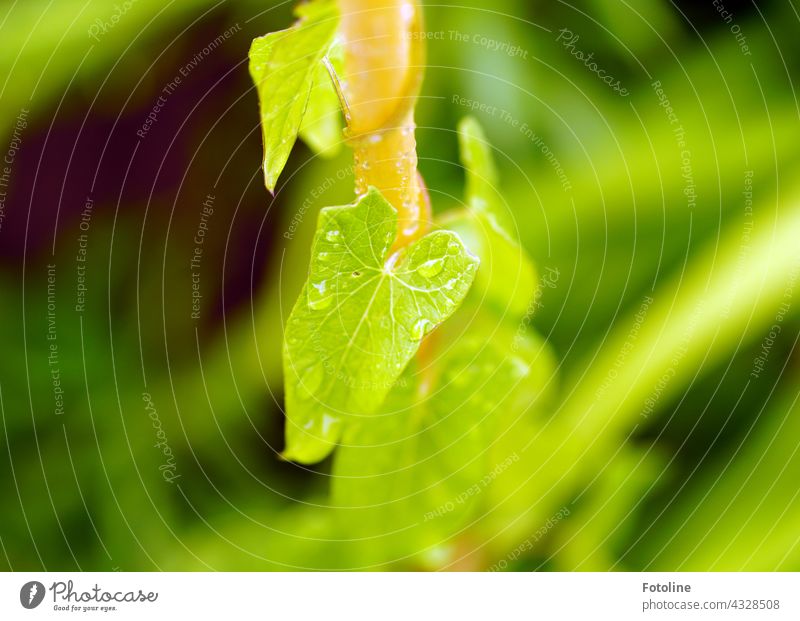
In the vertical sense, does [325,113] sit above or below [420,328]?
above

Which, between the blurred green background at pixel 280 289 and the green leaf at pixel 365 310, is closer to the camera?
the green leaf at pixel 365 310

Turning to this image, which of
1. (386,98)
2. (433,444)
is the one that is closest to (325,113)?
(386,98)

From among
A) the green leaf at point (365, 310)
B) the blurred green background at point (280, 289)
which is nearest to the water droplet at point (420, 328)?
the green leaf at point (365, 310)

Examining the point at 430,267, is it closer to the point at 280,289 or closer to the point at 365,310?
the point at 365,310

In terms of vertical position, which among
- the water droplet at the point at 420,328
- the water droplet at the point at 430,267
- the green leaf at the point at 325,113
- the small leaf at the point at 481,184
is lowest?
the water droplet at the point at 420,328

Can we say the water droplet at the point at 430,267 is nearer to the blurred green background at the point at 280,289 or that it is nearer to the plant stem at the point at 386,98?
the plant stem at the point at 386,98

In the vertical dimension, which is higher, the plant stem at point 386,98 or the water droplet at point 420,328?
the plant stem at point 386,98
